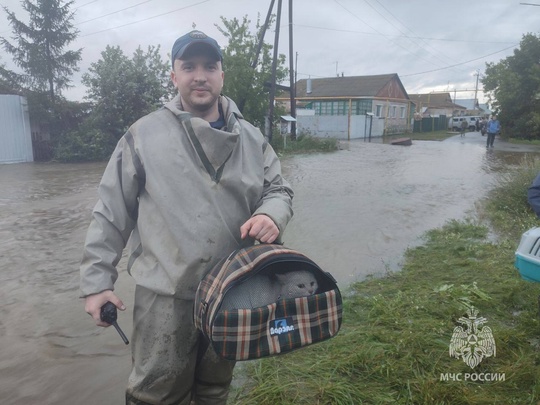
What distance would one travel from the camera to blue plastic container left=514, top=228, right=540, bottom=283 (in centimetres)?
270

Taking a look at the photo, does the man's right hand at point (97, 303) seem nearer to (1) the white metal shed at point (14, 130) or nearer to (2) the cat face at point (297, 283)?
(2) the cat face at point (297, 283)

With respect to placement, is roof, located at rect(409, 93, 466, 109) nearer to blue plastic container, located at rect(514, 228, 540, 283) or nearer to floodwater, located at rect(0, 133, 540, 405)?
floodwater, located at rect(0, 133, 540, 405)

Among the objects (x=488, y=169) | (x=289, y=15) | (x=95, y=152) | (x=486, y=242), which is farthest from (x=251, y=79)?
(x=486, y=242)

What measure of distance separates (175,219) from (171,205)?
6cm

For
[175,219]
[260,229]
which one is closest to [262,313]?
[260,229]

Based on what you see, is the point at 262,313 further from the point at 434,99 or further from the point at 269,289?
the point at 434,99

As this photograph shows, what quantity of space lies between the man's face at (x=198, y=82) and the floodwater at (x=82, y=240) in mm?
2027

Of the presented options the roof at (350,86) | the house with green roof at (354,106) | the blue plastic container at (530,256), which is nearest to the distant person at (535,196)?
the blue plastic container at (530,256)

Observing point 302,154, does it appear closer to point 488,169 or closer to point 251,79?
point 251,79

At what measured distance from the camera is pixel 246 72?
19766mm

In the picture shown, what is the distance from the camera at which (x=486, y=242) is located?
6.18 metres

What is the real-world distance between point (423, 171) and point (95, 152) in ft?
39.7

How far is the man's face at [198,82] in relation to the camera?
7.09 ft

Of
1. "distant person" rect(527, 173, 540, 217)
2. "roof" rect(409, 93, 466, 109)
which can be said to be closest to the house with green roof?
"distant person" rect(527, 173, 540, 217)
